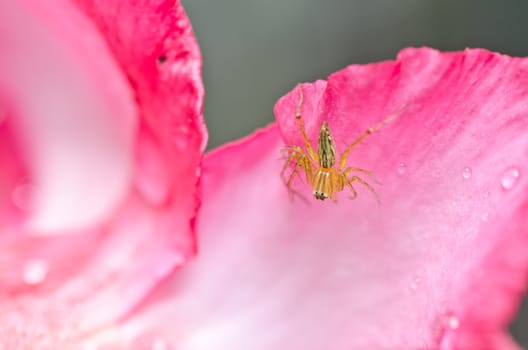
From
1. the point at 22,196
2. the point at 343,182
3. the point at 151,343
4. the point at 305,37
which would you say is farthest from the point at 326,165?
the point at 305,37

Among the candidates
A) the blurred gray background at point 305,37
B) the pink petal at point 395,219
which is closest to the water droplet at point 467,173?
the pink petal at point 395,219

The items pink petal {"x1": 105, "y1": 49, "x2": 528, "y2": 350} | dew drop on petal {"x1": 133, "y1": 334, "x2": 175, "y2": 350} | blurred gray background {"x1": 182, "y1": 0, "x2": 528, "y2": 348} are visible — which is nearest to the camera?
pink petal {"x1": 105, "y1": 49, "x2": 528, "y2": 350}

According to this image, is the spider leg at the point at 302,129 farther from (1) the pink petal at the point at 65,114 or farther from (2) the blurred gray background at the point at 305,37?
(2) the blurred gray background at the point at 305,37

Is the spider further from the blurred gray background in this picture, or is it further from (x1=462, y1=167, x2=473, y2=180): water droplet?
the blurred gray background

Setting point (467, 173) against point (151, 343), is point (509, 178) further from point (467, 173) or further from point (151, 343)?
point (151, 343)

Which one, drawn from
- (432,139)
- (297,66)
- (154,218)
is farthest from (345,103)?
(297,66)

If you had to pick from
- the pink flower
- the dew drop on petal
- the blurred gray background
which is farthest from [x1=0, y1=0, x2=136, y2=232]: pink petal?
the blurred gray background

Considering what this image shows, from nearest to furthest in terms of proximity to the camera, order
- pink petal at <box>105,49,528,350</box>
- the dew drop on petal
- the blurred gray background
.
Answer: pink petal at <box>105,49,528,350</box> → the dew drop on petal → the blurred gray background
